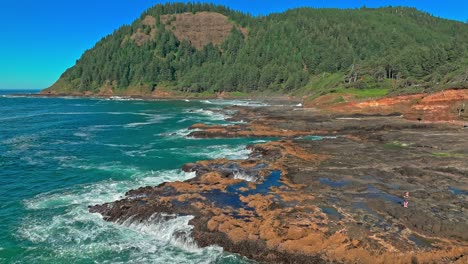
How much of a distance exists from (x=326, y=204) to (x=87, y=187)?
2392 cm

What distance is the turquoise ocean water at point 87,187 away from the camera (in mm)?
23859

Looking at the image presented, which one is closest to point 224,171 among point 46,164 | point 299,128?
point 46,164

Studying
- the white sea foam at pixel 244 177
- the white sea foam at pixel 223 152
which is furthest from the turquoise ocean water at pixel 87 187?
the white sea foam at pixel 244 177

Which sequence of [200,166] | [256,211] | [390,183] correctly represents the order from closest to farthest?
1. [256,211]
2. [390,183]
3. [200,166]

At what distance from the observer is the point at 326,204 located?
93.1 feet

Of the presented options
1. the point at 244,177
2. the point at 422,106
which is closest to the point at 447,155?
the point at 244,177

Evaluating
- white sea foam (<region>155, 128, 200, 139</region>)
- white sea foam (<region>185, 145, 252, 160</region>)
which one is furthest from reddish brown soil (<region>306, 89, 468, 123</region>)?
white sea foam (<region>185, 145, 252, 160</region>)

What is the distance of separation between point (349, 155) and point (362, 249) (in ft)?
81.6

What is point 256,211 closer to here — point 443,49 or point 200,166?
point 200,166

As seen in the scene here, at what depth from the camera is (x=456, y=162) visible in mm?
39844

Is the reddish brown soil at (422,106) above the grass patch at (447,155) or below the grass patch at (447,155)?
above

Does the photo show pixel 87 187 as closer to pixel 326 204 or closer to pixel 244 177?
pixel 244 177

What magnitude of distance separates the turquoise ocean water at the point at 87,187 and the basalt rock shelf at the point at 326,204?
1953 mm

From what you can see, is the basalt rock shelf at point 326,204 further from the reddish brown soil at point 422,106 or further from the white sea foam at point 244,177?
the reddish brown soil at point 422,106
